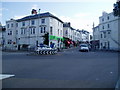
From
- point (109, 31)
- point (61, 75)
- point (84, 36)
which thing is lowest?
point (61, 75)

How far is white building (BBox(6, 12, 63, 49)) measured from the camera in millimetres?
35938

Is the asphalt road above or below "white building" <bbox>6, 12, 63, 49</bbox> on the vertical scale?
below

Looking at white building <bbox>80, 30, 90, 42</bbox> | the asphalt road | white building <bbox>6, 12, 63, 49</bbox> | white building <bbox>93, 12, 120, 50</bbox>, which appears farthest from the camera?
white building <bbox>80, 30, 90, 42</bbox>

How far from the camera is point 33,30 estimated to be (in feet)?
126

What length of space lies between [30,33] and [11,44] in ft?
36.5

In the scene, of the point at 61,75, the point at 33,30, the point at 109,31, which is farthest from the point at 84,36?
the point at 61,75

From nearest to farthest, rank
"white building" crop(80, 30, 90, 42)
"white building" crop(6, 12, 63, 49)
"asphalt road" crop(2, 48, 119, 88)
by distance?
"asphalt road" crop(2, 48, 119, 88) → "white building" crop(6, 12, 63, 49) → "white building" crop(80, 30, 90, 42)

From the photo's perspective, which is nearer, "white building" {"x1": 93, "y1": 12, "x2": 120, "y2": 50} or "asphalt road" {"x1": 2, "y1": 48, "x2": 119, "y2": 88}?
"asphalt road" {"x1": 2, "y1": 48, "x2": 119, "y2": 88}

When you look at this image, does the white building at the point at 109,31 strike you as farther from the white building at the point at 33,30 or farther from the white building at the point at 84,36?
the white building at the point at 84,36

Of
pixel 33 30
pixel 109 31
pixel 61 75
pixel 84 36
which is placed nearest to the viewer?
pixel 61 75

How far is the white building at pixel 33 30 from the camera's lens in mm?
35938

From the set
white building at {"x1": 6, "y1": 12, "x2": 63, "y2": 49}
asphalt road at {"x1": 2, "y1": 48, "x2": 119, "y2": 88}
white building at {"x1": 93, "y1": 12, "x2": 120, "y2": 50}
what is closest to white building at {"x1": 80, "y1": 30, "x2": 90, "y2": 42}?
white building at {"x1": 93, "y1": 12, "x2": 120, "y2": 50}

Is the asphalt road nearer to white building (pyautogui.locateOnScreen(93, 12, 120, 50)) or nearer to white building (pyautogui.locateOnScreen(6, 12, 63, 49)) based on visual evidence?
white building (pyautogui.locateOnScreen(6, 12, 63, 49))

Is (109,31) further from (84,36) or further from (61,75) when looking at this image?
(84,36)
